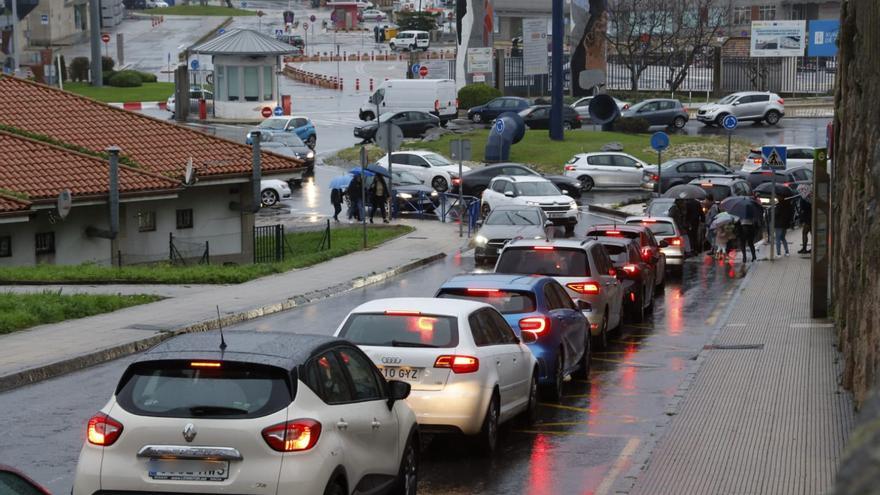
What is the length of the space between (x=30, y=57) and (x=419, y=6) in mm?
70610

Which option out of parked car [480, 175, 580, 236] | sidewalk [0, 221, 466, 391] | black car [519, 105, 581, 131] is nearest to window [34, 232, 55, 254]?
sidewalk [0, 221, 466, 391]

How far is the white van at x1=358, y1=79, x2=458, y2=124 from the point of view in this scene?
70938 millimetres

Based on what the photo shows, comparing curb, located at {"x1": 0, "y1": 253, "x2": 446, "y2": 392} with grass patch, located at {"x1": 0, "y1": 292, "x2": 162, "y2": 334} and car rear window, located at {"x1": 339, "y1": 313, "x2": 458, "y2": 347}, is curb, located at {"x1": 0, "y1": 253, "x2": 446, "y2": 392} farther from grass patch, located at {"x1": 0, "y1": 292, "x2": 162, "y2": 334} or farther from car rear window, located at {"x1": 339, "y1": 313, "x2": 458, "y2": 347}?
car rear window, located at {"x1": 339, "y1": 313, "x2": 458, "y2": 347}

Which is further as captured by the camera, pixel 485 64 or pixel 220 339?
pixel 485 64

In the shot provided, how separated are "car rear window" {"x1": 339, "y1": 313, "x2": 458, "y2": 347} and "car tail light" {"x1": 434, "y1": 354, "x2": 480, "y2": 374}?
177mm

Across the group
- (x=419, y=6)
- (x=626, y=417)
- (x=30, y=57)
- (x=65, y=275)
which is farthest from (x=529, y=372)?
(x=419, y=6)

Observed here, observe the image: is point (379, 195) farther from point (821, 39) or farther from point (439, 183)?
point (821, 39)

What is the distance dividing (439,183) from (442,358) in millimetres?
35764

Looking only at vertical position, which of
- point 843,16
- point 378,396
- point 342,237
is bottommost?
point 342,237

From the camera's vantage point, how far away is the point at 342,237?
3853cm

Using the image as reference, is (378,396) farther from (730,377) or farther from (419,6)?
(419,6)

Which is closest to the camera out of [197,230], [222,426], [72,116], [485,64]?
[222,426]

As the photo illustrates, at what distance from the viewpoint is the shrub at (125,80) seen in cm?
9362

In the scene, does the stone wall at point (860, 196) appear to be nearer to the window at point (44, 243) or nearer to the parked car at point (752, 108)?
the window at point (44, 243)
